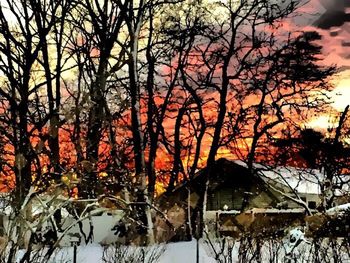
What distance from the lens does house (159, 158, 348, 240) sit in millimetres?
25062

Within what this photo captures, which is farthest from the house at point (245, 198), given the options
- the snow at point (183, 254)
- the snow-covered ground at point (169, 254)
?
the snow-covered ground at point (169, 254)

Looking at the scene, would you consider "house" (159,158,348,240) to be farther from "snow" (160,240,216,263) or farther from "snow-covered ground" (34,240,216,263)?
"snow-covered ground" (34,240,216,263)

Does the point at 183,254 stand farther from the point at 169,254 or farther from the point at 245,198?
the point at 245,198

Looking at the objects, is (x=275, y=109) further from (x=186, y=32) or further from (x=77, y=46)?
(x=77, y=46)

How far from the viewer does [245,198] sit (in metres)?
29.2

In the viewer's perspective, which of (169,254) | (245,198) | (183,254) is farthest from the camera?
(245,198)

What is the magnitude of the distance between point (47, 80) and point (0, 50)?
2.76m

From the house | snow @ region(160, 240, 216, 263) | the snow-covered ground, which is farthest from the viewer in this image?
the house

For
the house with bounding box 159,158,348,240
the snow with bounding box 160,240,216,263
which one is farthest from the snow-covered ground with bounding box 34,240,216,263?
the house with bounding box 159,158,348,240

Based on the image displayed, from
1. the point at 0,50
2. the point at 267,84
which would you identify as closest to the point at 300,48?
the point at 267,84

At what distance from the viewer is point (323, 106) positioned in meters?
29.0

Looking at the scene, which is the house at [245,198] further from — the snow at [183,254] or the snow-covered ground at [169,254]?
the snow-covered ground at [169,254]

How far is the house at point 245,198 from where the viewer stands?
25062 millimetres

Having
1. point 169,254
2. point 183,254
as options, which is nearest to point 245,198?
point 183,254
